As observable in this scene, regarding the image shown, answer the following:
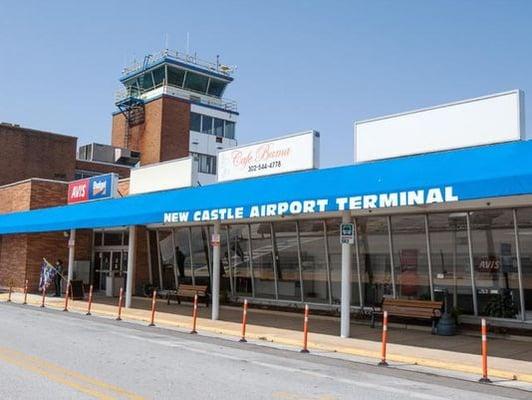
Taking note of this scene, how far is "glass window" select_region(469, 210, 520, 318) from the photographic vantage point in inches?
622

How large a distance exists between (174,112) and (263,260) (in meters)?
40.4

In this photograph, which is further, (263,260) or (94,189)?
(94,189)

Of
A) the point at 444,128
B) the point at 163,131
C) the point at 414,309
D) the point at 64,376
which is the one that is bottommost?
the point at 64,376

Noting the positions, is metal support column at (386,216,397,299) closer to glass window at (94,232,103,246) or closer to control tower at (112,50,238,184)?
glass window at (94,232,103,246)

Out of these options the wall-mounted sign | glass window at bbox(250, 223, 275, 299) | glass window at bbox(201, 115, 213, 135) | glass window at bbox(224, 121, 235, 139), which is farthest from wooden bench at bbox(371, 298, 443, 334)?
glass window at bbox(224, 121, 235, 139)

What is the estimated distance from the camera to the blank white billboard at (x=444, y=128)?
546 inches

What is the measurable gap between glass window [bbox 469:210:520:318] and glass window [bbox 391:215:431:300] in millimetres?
1528

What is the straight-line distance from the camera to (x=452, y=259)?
1712 centimetres

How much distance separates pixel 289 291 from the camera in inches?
851

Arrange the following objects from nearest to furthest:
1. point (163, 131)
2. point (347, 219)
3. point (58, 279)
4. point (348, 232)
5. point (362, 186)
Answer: point (362, 186)
point (348, 232)
point (347, 219)
point (58, 279)
point (163, 131)

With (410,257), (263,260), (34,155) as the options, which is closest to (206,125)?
(34,155)

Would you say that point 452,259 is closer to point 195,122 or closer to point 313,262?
point 313,262

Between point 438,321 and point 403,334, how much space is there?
3.40 ft

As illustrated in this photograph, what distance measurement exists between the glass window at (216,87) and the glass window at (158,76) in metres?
5.41
